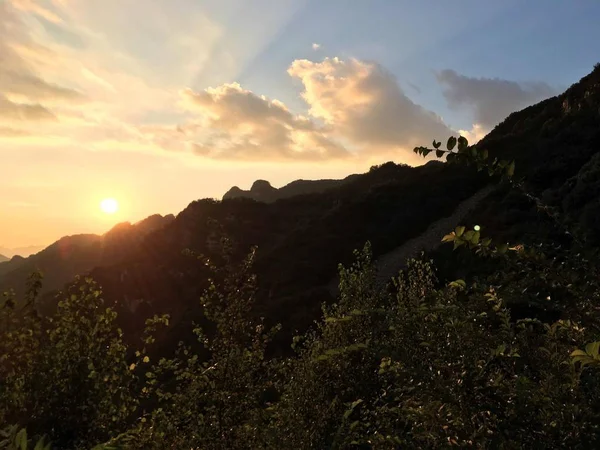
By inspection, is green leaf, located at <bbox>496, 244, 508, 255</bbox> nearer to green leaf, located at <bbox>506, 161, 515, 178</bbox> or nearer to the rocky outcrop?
green leaf, located at <bbox>506, 161, 515, 178</bbox>

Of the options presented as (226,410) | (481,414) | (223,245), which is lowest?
(226,410)

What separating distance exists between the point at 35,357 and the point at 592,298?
19.5 feet

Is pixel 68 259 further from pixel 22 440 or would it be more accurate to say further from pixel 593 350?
pixel 593 350

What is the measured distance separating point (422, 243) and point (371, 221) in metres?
7.13

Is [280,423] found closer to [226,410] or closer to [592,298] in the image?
[226,410]

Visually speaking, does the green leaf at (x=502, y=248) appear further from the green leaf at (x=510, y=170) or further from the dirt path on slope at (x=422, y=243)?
the dirt path on slope at (x=422, y=243)

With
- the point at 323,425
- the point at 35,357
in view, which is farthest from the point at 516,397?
the point at 35,357

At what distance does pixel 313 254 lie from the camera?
32.5m

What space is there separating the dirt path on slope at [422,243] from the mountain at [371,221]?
0.14 m

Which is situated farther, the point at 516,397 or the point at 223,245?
the point at 223,245

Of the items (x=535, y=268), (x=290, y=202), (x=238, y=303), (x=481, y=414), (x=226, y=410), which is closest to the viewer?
(x=481, y=414)

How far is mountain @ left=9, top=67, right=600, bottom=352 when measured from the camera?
23.0 m

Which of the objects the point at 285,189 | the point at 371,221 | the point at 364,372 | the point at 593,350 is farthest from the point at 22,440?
the point at 285,189

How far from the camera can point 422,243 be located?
97.2ft
